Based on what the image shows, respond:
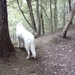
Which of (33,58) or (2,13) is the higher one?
(2,13)

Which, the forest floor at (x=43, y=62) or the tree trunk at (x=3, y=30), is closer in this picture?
the forest floor at (x=43, y=62)

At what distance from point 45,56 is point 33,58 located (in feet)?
2.46

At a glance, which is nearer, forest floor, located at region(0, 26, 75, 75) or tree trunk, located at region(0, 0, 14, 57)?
forest floor, located at region(0, 26, 75, 75)

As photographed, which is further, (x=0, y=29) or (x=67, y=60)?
(x=67, y=60)

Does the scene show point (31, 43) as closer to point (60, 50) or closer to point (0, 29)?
point (0, 29)

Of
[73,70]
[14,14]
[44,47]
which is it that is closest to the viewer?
[73,70]

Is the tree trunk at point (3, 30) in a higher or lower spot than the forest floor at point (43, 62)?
higher

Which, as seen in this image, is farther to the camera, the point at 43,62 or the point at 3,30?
the point at 43,62

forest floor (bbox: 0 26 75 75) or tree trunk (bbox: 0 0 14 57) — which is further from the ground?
tree trunk (bbox: 0 0 14 57)

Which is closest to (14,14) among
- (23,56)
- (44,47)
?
(44,47)

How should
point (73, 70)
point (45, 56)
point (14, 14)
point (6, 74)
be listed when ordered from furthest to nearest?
point (14, 14)
point (45, 56)
point (73, 70)
point (6, 74)

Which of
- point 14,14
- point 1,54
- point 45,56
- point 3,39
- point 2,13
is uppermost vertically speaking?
point 2,13

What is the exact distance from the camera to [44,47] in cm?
911

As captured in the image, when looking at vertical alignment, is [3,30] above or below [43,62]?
A: above
